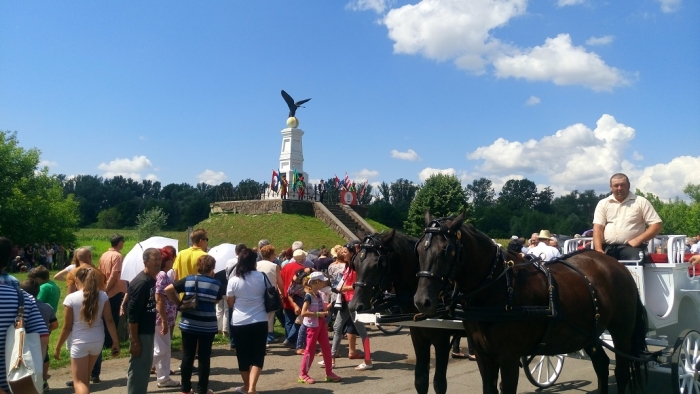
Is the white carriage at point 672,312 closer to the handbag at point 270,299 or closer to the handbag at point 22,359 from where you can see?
the handbag at point 270,299

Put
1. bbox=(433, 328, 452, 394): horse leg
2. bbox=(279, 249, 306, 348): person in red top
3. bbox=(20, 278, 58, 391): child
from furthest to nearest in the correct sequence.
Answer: bbox=(279, 249, 306, 348): person in red top → bbox=(20, 278, 58, 391): child → bbox=(433, 328, 452, 394): horse leg

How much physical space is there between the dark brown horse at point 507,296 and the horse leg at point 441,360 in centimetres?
70

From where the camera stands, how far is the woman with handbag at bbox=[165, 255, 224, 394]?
6828mm

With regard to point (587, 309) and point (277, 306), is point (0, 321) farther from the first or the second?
point (587, 309)

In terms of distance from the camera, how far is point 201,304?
6855 mm

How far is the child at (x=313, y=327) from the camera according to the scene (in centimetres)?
811

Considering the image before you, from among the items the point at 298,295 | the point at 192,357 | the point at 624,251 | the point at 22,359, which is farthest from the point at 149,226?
the point at 22,359

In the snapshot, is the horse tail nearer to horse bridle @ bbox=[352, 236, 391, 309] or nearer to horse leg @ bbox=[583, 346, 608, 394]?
horse leg @ bbox=[583, 346, 608, 394]

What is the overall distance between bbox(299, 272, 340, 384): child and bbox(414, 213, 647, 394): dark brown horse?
11.1ft

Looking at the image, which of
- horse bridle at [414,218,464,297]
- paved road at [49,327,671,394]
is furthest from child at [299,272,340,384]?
horse bridle at [414,218,464,297]

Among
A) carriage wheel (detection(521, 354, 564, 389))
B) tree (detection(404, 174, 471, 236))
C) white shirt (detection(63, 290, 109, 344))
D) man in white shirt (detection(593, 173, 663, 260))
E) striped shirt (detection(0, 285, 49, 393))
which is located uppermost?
tree (detection(404, 174, 471, 236))

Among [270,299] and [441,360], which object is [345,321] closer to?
[270,299]

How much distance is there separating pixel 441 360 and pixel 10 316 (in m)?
4.06

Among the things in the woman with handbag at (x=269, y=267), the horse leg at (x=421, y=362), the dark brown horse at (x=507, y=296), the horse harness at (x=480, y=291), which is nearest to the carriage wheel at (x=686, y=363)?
the dark brown horse at (x=507, y=296)
